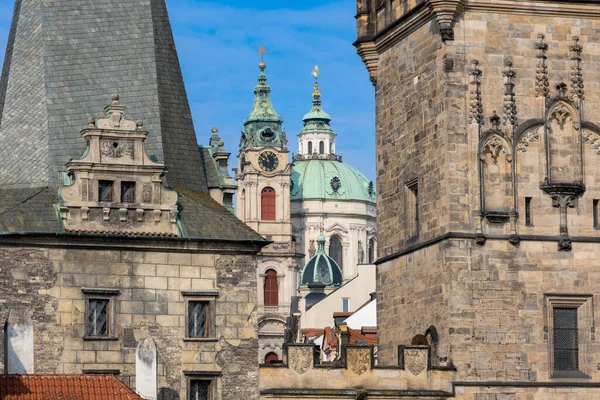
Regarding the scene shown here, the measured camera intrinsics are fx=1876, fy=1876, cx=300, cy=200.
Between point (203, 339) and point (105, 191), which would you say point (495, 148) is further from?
point (105, 191)

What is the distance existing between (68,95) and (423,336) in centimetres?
1005

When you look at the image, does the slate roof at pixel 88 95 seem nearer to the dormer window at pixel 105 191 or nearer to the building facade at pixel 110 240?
the building facade at pixel 110 240

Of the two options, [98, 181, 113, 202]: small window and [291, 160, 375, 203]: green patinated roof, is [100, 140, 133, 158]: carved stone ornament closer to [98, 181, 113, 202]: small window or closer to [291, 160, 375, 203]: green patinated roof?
[98, 181, 113, 202]: small window

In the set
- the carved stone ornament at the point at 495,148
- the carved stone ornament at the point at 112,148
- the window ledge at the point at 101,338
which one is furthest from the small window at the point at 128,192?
the carved stone ornament at the point at 495,148

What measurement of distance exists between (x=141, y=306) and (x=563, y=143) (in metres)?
10.6

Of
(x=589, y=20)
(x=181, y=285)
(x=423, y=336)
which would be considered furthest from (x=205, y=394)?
(x=589, y=20)

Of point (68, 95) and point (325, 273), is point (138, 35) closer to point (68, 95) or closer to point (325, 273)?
point (68, 95)

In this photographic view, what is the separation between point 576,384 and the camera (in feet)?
140

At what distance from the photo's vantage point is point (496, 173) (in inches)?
1698

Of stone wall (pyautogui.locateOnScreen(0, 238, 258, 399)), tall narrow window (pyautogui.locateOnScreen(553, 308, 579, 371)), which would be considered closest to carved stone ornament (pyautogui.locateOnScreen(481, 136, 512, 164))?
tall narrow window (pyautogui.locateOnScreen(553, 308, 579, 371))

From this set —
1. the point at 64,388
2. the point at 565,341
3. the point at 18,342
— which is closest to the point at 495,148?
the point at 565,341

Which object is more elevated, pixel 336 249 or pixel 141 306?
pixel 336 249

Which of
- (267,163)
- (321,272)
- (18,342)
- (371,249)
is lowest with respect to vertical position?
(18,342)

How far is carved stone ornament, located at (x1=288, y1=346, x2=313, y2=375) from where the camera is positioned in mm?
42094
